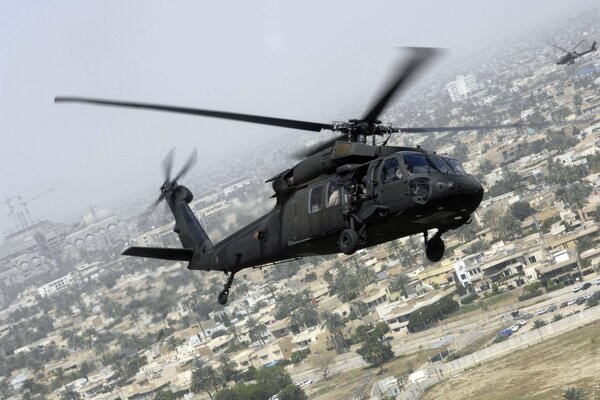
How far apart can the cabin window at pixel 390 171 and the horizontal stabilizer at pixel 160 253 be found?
713 cm

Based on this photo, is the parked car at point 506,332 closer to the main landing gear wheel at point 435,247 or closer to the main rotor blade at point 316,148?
the main landing gear wheel at point 435,247

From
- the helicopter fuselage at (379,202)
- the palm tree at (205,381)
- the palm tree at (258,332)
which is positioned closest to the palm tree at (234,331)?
the palm tree at (258,332)

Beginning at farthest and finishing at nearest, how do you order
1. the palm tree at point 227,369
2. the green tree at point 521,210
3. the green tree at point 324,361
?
the green tree at point 521,210, the palm tree at point 227,369, the green tree at point 324,361

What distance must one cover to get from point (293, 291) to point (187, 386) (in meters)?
31.4

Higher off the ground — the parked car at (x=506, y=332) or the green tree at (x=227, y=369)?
the green tree at (x=227, y=369)

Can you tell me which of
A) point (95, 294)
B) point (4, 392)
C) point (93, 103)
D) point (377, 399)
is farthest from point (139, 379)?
point (95, 294)

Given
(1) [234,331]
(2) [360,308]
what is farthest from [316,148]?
(1) [234,331]

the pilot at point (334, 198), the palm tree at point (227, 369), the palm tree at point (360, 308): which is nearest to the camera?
the pilot at point (334, 198)

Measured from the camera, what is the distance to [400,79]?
1641 centimetres

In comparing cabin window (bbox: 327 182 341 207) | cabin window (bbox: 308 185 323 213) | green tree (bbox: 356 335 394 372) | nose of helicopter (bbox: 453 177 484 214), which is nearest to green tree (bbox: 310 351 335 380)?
green tree (bbox: 356 335 394 372)

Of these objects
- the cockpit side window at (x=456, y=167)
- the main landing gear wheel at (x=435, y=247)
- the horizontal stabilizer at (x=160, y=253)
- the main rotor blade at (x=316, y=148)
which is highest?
the main rotor blade at (x=316, y=148)

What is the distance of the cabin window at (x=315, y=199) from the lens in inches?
763

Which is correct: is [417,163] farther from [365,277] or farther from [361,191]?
[365,277]

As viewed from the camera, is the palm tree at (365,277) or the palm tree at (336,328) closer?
the palm tree at (336,328)
